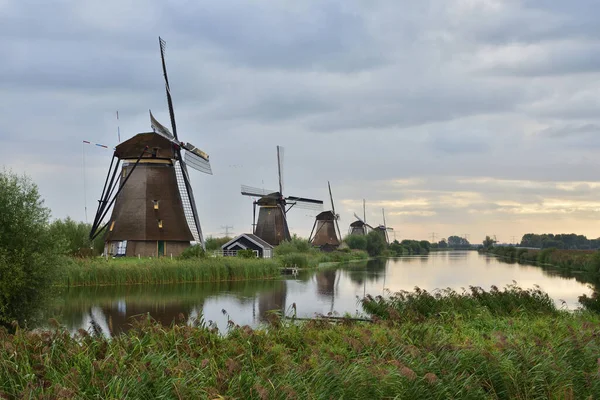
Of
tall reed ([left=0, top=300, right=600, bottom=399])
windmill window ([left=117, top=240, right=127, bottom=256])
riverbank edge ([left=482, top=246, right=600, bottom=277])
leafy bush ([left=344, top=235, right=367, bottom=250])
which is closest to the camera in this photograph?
tall reed ([left=0, top=300, right=600, bottom=399])

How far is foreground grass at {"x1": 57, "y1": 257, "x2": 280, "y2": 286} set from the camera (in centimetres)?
2730

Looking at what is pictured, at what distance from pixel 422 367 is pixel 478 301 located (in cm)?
878

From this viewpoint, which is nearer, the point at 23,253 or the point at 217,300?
the point at 23,253

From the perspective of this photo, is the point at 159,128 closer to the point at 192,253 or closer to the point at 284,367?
the point at 192,253

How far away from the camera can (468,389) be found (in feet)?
21.4

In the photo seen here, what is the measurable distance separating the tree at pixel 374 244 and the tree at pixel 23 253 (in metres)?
71.5

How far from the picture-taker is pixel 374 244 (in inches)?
3344

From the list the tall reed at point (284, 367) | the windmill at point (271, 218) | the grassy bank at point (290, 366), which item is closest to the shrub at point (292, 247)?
the windmill at point (271, 218)

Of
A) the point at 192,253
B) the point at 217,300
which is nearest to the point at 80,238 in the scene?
the point at 192,253

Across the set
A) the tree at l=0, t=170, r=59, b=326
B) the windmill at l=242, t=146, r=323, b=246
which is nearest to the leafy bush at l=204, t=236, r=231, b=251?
the windmill at l=242, t=146, r=323, b=246

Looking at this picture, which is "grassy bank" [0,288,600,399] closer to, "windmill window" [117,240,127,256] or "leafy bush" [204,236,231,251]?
"windmill window" [117,240,127,256]

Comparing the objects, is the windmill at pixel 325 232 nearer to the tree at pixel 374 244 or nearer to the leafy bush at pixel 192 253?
the tree at pixel 374 244

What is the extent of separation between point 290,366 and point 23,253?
881 centimetres

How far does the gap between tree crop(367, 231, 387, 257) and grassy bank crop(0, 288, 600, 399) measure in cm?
7499
